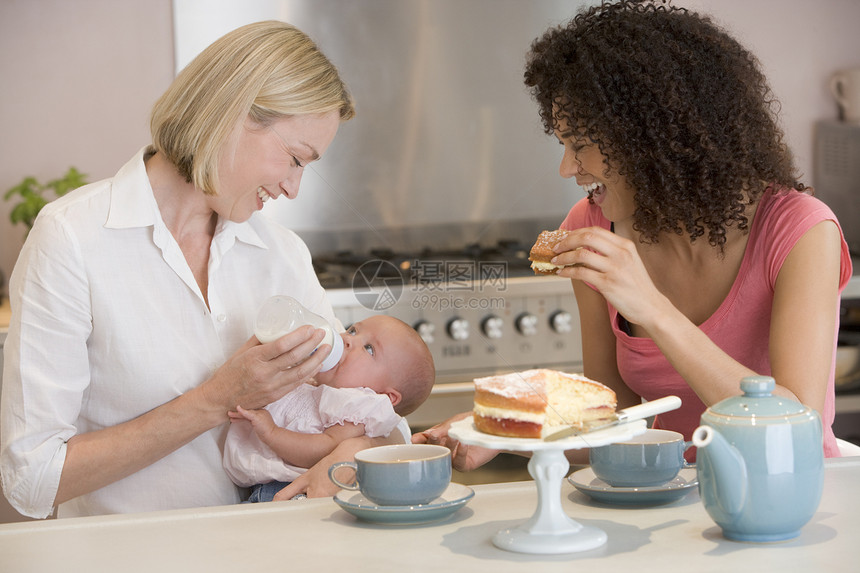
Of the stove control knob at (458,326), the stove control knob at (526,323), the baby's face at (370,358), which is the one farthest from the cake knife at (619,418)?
the stove control knob at (526,323)

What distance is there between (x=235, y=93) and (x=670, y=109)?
0.66 m

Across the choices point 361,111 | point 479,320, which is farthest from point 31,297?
point 361,111

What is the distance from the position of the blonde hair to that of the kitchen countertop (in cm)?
59

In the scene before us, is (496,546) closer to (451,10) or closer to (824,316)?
(824,316)

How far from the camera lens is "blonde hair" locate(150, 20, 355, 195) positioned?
1396 mm

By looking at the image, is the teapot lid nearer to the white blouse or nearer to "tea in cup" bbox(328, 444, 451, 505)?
"tea in cup" bbox(328, 444, 451, 505)

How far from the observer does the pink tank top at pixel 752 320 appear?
1432mm

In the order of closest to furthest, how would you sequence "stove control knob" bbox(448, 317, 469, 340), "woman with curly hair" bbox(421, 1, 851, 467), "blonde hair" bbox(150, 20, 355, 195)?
"stove control knob" bbox(448, 317, 469, 340)
"woman with curly hair" bbox(421, 1, 851, 467)
"blonde hair" bbox(150, 20, 355, 195)

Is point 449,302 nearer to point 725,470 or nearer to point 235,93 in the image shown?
point 725,470

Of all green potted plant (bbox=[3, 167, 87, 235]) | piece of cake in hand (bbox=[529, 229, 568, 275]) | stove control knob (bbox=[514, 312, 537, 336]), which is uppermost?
green potted plant (bbox=[3, 167, 87, 235])

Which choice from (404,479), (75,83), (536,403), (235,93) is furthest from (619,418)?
(75,83)

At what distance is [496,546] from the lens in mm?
939

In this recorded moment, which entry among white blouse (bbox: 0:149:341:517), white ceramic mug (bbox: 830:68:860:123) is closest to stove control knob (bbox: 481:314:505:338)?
white blouse (bbox: 0:149:341:517)

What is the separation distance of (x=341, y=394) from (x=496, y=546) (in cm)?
59
